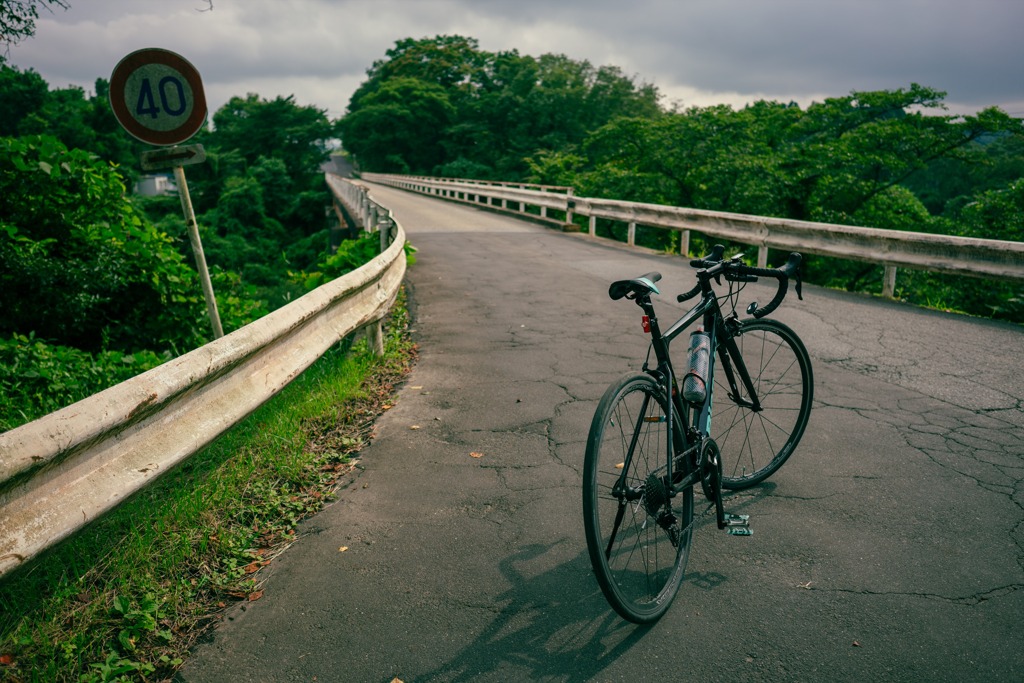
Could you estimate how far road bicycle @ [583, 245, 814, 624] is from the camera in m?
2.57

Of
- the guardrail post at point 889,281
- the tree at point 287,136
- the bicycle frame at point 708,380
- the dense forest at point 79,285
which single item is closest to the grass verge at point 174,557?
Result: the bicycle frame at point 708,380

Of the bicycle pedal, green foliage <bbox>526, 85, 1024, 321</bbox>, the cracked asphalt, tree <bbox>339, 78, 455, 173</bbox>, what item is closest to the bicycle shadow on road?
the cracked asphalt

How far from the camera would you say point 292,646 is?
2.57m

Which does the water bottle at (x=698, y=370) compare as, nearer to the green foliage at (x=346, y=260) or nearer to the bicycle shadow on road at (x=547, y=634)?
the bicycle shadow on road at (x=547, y=634)

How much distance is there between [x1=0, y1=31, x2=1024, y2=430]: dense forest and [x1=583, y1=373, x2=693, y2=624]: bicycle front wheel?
5.00 meters

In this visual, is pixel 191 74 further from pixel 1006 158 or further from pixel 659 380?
pixel 1006 158

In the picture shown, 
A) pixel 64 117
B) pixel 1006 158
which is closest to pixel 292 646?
pixel 1006 158

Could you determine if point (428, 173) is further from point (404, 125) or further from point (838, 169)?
point (838, 169)

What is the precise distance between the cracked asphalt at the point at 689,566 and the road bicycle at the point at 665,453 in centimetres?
14

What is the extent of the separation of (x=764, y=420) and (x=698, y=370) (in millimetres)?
1794

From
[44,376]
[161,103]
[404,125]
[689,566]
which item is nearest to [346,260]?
[161,103]

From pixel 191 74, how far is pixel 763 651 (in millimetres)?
Result: 6814

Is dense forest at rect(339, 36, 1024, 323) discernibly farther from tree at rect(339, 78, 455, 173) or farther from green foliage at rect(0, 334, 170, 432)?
tree at rect(339, 78, 455, 173)

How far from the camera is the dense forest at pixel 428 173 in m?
7.67
